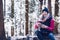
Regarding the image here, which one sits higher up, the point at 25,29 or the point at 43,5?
the point at 43,5

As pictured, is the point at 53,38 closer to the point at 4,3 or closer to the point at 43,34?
the point at 43,34

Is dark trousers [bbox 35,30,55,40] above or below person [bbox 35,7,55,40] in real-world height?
below

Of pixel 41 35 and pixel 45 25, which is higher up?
pixel 45 25

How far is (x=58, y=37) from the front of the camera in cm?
346

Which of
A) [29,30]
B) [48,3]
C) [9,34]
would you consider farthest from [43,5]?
[9,34]

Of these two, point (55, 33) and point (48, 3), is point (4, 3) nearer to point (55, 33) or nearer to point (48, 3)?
point (48, 3)

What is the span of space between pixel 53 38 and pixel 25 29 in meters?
0.46

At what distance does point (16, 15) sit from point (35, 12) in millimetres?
298

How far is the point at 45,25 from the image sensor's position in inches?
134

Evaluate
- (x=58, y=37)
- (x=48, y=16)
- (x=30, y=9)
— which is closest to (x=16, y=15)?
(x=30, y=9)

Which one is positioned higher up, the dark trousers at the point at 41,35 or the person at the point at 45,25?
the person at the point at 45,25

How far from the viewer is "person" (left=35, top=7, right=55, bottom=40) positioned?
337cm

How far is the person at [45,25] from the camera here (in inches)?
132

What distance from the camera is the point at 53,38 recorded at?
342 centimetres
